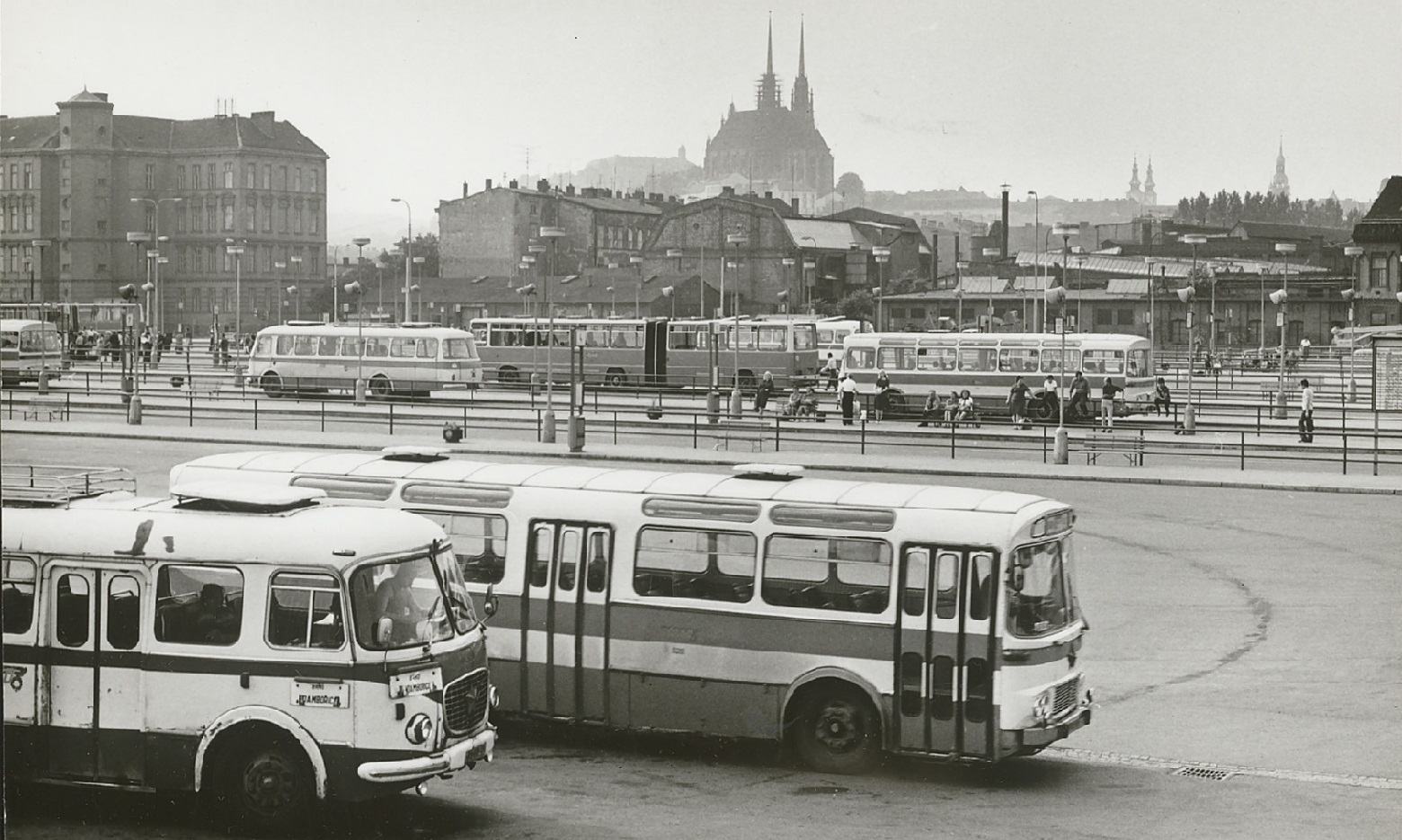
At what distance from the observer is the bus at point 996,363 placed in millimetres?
54750

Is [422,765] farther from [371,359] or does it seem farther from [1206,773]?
[371,359]

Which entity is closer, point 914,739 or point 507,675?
point 914,739

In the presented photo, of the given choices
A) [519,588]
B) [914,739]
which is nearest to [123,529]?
[519,588]

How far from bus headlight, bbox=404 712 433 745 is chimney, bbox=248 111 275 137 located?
100951 millimetres

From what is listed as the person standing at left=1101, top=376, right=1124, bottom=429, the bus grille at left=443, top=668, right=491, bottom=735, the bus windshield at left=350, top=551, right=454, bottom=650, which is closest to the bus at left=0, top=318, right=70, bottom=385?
the person standing at left=1101, top=376, right=1124, bottom=429

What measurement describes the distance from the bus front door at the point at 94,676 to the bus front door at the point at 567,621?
3876mm

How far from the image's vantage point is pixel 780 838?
11195 millimetres

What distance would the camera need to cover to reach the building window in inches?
3996

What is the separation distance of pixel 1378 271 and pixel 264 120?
2848 inches

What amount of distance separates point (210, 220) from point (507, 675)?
95.0 meters

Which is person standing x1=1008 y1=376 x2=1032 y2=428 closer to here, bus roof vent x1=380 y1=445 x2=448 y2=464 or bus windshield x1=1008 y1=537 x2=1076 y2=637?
bus roof vent x1=380 y1=445 x2=448 y2=464

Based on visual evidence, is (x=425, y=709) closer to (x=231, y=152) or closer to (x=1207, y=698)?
(x=1207, y=698)

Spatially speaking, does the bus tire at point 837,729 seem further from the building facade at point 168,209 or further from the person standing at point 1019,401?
the building facade at point 168,209

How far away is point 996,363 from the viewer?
55406 millimetres
